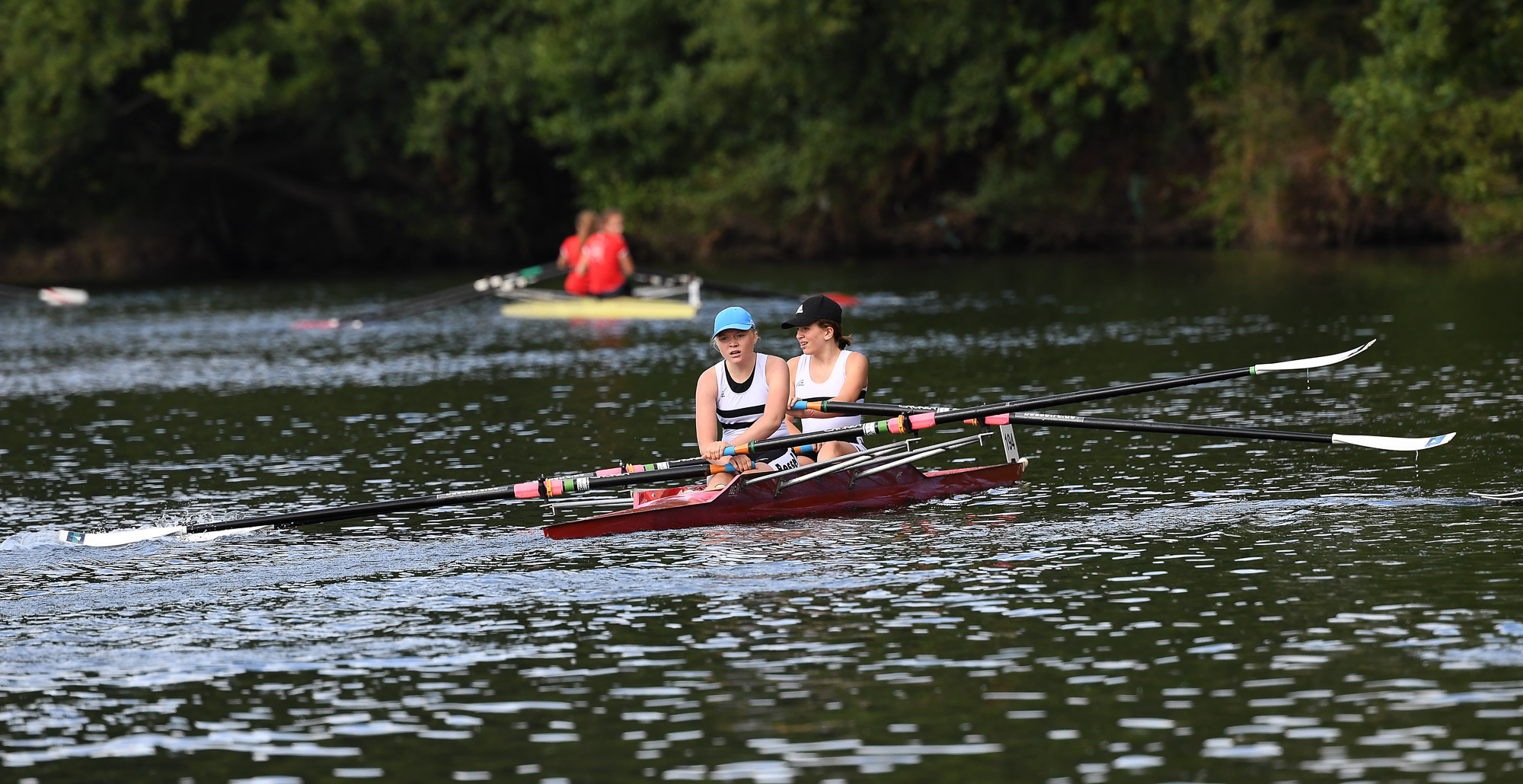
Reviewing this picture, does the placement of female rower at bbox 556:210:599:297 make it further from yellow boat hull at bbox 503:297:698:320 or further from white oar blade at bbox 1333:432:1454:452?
white oar blade at bbox 1333:432:1454:452

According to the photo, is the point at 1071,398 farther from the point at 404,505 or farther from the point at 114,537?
the point at 114,537

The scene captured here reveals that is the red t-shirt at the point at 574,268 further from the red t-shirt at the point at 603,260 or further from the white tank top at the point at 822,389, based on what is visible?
the white tank top at the point at 822,389

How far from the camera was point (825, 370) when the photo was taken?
37.1ft

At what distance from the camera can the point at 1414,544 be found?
9.13 m

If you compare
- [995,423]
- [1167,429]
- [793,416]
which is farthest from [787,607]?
[1167,429]

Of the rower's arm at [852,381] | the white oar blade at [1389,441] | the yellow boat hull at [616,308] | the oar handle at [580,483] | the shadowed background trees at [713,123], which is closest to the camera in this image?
the oar handle at [580,483]

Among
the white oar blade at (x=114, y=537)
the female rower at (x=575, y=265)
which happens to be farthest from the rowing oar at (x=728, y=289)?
the white oar blade at (x=114, y=537)

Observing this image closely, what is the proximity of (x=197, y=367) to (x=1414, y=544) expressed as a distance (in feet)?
53.7

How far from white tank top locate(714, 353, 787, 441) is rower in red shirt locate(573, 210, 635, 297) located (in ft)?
51.9

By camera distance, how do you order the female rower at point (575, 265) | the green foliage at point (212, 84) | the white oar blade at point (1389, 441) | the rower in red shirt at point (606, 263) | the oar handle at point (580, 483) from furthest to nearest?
the green foliage at point (212, 84)
the female rower at point (575, 265)
the rower in red shirt at point (606, 263)
the white oar blade at point (1389, 441)
the oar handle at point (580, 483)

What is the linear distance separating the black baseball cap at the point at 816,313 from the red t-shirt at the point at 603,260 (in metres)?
16.2

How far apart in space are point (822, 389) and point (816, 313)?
51 cm

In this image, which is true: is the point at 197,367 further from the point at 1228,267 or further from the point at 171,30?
the point at 171,30

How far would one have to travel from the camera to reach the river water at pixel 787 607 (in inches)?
250
